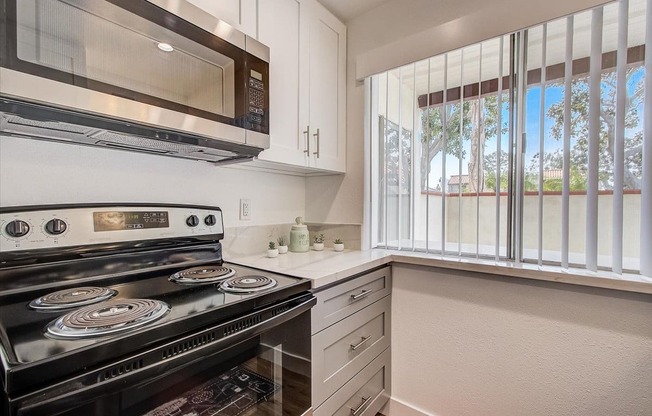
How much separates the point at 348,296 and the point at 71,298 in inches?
38.4

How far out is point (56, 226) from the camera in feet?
3.10

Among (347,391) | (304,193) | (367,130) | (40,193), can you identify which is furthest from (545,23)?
(40,193)

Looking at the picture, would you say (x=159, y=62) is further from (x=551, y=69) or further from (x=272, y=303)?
(x=551, y=69)

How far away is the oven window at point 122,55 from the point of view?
701mm

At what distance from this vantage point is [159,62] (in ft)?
3.03

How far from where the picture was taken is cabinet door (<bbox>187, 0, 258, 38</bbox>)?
1.11 m

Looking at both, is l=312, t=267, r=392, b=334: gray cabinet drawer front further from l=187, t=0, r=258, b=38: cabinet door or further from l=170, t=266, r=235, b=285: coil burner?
l=187, t=0, r=258, b=38: cabinet door

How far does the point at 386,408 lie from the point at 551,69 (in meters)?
1.92

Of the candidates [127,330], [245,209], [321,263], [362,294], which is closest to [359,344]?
[362,294]

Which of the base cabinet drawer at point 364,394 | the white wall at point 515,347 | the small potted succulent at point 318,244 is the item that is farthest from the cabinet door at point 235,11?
the base cabinet drawer at point 364,394

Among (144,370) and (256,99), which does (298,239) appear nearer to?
(256,99)

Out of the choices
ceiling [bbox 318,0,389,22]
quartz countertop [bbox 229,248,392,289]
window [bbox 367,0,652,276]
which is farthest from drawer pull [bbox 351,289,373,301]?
ceiling [bbox 318,0,389,22]

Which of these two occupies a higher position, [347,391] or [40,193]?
[40,193]

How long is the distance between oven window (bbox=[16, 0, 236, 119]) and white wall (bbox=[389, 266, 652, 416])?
51.4 inches
